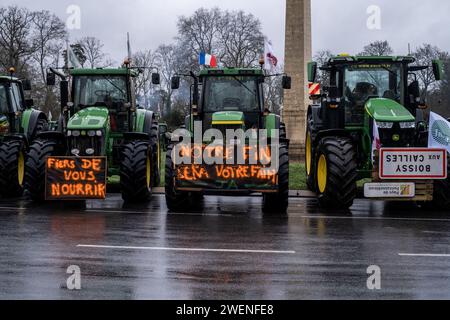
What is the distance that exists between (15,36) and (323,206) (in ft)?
124

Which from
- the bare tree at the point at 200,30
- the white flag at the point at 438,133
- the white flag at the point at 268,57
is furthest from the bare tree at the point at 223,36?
the white flag at the point at 438,133

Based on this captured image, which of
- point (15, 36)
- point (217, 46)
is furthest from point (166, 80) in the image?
point (15, 36)

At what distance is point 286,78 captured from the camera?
13.4m

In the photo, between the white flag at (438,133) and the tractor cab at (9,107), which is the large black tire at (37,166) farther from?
the white flag at (438,133)

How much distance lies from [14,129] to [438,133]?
9158 millimetres

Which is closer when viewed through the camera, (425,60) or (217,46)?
(217,46)

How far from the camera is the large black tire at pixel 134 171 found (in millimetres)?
12789

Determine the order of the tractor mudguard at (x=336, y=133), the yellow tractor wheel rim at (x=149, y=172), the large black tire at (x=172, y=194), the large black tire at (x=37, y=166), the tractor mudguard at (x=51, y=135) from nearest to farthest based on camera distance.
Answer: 1. the large black tire at (x=172, y=194)
2. the large black tire at (x=37, y=166)
3. the tractor mudguard at (x=336, y=133)
4. the tractor mudguard at (x=51, y=135)
5. the yellow tractor wheel rim at (x=149, y=172)

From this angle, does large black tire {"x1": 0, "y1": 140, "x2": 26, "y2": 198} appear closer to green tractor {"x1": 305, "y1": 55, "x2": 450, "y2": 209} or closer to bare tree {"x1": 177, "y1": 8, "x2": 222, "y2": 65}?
green tractor {"x1": 305, "y1": 55, "x2": 450, "y2": 209}

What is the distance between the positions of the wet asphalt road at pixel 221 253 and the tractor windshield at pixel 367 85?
6.35 feet

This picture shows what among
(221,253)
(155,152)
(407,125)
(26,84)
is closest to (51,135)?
(155,152)

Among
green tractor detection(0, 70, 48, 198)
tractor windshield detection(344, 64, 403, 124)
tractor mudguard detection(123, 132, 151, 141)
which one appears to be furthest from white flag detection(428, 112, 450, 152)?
green tractor detection(0, 70, 48, 198)

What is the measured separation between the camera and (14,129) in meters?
15.4
